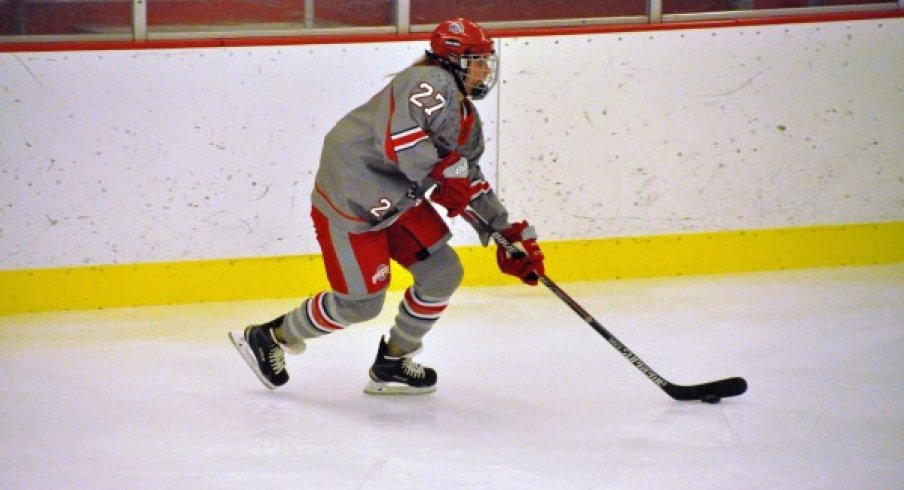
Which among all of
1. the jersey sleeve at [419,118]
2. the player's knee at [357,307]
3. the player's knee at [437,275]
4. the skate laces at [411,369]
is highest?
the jersey sleeve at [419,118]

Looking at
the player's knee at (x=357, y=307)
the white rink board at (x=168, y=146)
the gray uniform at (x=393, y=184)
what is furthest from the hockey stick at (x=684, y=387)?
the white rink board at (x=168, y=146)

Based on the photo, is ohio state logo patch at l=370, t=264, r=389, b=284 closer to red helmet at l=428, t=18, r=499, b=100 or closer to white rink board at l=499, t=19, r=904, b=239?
red helmet at l=428, t=18, r=499, b=100

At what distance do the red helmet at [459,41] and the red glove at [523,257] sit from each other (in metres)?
0.50

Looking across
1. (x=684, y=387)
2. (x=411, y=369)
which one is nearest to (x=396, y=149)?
(x=411, y=369)

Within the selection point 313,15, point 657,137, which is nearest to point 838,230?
point 657,137

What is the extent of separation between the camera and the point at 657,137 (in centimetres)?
574

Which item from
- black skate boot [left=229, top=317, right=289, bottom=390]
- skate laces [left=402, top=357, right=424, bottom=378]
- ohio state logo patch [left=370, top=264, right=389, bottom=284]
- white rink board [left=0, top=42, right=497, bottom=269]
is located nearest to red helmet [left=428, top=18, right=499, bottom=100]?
ohio state logo patch [left=370, top=264, right=389, bottom=284]

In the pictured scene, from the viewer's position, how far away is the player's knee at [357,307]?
12.6 ft

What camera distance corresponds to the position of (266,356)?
398 centimetres

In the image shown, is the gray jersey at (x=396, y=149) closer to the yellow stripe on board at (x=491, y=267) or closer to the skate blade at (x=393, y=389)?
the skate blade at (x=393, y=389)

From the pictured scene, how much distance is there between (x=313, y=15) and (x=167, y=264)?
3.88 ft

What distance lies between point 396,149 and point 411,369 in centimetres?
74

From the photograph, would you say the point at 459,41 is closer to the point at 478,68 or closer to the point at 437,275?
the point at 478,68

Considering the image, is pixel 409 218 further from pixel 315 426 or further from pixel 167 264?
pixel 167 264
